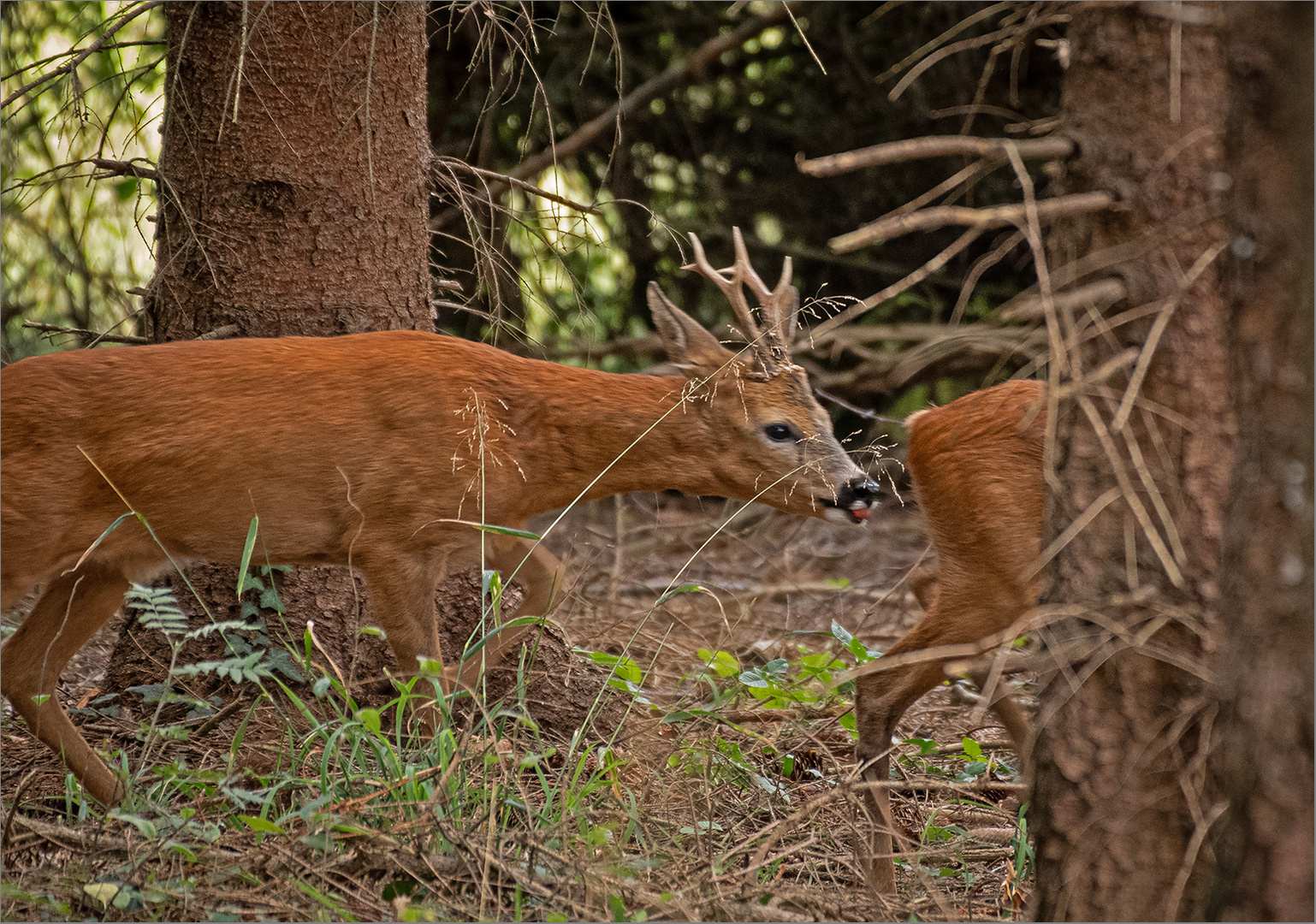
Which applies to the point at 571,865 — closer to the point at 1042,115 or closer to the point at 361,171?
the point at 361,171

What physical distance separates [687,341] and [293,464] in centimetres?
167

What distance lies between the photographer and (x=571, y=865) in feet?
8.98

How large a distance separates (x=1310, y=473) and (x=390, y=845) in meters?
2.04

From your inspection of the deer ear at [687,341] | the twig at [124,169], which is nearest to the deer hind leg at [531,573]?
the deer ear at [687,341]

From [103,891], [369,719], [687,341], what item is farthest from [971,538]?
[103,891]

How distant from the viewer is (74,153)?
630cm

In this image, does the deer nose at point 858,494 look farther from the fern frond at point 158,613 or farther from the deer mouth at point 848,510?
the fern frond at point 158,613

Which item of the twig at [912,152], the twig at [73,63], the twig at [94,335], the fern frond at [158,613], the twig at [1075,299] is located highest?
the twig at [73,63]

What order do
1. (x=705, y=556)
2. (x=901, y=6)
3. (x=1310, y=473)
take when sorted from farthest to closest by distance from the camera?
(x=901, y=6), (x=705, y=556), (x=1310, y=473)

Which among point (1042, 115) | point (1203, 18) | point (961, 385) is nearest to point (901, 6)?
point (1042, 115)

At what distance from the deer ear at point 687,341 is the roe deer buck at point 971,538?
1.15 metres

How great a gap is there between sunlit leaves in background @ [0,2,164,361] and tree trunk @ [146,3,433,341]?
0.53ft

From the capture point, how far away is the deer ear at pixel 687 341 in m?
4.91

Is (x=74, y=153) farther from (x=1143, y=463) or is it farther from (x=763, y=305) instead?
(x=1143, y=463)
